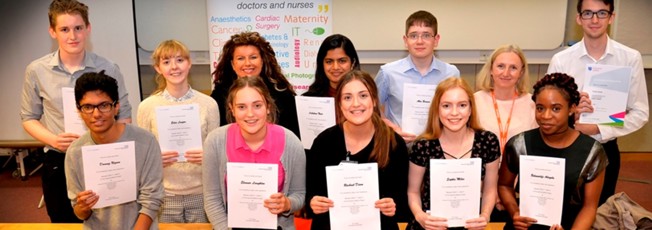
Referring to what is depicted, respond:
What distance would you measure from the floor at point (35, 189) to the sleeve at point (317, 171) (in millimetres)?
3752

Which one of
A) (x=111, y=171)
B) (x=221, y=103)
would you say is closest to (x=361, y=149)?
(x=221, y=103)

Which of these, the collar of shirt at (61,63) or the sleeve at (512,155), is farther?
the collar of shirt at (61,63)

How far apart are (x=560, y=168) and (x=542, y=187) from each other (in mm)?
136

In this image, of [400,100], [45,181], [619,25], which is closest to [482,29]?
[619,25]

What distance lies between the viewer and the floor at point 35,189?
214 inches

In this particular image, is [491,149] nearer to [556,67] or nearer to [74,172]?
[556,67]

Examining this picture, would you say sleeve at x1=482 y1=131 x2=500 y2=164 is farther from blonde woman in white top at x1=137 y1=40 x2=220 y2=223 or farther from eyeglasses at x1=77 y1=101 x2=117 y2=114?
eyeglasses at x1=77 y1=101 x2=117 y2=114

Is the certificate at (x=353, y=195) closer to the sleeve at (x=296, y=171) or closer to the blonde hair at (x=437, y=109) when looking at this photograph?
the sleeve at (x=296, y=171)

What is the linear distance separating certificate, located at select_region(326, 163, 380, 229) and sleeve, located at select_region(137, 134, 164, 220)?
94cm

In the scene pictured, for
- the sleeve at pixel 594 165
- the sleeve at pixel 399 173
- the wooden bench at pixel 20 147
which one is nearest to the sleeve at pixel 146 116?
the sleeve at pixel 399 173

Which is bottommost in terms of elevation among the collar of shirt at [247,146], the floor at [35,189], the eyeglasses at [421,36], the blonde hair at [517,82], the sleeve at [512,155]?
the floor at [35,189]

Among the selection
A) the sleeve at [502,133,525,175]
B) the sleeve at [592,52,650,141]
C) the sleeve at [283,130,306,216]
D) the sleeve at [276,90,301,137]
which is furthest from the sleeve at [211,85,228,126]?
the sleeve at [592,52,650,141]

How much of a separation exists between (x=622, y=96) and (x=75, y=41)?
353 centimetres

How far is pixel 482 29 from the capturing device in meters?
6.24
